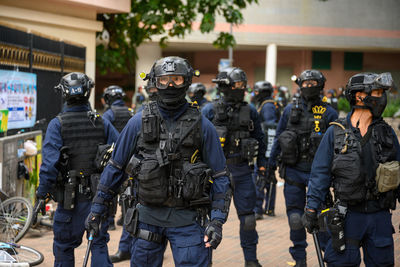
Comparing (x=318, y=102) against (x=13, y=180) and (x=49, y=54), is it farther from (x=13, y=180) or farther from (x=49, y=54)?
(x=49, y=54)

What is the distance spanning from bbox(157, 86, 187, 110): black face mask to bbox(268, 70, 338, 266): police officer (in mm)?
2534

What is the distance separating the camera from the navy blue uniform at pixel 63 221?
5156 mm

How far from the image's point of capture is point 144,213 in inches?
161

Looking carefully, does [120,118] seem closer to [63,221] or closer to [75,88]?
[75,88]

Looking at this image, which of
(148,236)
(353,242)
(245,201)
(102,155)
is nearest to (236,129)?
(245,201)

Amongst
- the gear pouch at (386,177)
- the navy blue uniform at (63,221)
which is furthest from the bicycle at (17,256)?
the gear pouch at (386,177)

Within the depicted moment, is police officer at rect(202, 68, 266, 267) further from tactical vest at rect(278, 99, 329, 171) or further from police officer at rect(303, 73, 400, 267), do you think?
police officer at rect(303, 73, 400, 267)

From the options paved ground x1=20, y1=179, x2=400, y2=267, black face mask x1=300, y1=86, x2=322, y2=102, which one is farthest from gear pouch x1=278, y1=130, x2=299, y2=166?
paved ground x1=20, y1=179, x2=400, y2=267

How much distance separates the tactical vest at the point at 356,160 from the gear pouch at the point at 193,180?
1165 mm

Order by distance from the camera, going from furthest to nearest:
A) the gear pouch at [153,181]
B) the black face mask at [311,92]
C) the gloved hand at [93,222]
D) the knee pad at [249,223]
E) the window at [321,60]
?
the window at [321,60], the black face mask at [311,92], the knee pad at [249,223], the gloved hand at [93,222], the gear pouch at [153,181]

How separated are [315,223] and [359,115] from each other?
1.00m

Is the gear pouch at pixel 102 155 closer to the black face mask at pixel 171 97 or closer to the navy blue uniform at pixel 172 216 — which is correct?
the navy blue uniform at pixel 172 216

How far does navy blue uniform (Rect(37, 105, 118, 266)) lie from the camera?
16.9 feet

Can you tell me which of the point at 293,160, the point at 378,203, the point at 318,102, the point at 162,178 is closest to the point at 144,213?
the point at 162,178
